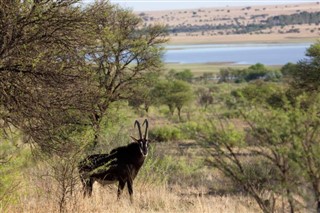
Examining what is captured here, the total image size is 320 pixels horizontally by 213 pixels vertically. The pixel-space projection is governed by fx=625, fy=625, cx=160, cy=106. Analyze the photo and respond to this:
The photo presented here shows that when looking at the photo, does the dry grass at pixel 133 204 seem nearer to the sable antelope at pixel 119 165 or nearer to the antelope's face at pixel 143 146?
the sable antelope at pixel 119 165

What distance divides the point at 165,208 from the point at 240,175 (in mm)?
5110

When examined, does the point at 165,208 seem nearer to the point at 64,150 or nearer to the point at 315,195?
the point at 64,150

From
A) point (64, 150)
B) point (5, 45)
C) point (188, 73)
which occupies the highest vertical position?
point (5, 45)

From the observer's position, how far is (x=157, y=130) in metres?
38.0

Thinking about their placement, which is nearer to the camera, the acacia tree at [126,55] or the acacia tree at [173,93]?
the acacia tree at [126,55]

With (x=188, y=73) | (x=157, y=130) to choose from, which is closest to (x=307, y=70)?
(x=157, y=130)

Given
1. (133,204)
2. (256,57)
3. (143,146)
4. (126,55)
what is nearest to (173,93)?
(126,55)

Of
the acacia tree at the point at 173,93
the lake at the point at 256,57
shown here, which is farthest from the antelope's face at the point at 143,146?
the lake at the point at 256,57

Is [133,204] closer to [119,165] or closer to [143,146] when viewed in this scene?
[119,165]

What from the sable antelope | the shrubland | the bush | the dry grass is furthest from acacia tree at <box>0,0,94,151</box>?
the bush

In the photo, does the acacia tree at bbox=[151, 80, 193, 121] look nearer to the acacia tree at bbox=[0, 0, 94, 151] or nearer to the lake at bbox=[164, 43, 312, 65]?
the acacia tree at bbox=[0, 0, 94, 151]

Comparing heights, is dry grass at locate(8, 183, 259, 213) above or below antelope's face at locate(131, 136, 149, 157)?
below

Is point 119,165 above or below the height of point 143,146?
below

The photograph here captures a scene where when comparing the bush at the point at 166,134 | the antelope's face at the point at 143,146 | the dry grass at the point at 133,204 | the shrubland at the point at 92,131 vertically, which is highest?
the shrubland at the point at 92,131
